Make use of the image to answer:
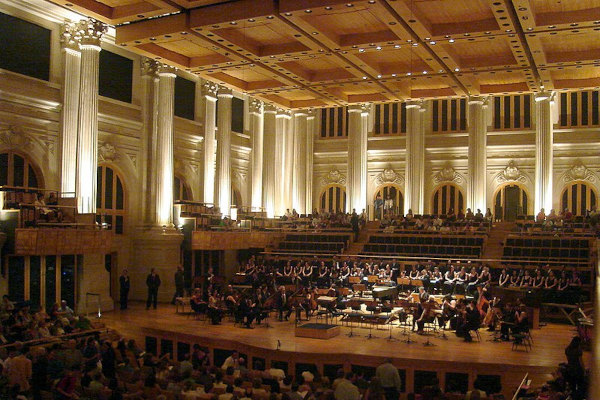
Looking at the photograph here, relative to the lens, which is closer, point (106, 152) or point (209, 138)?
point (106, 152)

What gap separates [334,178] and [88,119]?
16.8 m

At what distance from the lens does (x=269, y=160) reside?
29953 millimetres

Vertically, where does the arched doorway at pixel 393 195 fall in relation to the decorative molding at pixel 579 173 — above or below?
below

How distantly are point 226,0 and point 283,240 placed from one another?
1414 centimetres

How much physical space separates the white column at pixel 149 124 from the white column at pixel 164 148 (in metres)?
0.19

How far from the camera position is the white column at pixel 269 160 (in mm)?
29984

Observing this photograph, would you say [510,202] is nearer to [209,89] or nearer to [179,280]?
[209,89]

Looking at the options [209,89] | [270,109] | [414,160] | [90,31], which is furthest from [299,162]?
[90,31]

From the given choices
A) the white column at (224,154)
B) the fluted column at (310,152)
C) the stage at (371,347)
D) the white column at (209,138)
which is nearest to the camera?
the stage at (371,347)

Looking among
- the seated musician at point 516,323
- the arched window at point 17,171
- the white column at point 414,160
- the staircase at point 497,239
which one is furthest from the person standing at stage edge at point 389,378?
the white column at point 414,160

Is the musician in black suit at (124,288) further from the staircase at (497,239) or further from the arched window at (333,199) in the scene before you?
the arched window at (333,199)

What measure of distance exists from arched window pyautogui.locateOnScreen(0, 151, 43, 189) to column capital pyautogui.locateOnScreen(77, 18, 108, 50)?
419cm

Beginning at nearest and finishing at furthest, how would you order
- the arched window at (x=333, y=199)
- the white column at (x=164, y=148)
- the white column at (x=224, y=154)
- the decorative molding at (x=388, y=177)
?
the white column at (x=164, y=148) → the white column at (x=224, y=154) → the decorative molding at (x=388, y=177) → the arched window at (x=333, y=199)

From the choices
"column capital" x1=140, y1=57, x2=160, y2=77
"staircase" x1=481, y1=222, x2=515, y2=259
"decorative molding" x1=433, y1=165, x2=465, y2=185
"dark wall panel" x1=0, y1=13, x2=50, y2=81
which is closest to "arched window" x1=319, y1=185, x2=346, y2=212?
"decorative molding" x1=433, y1=165, x2=465, y2=185
